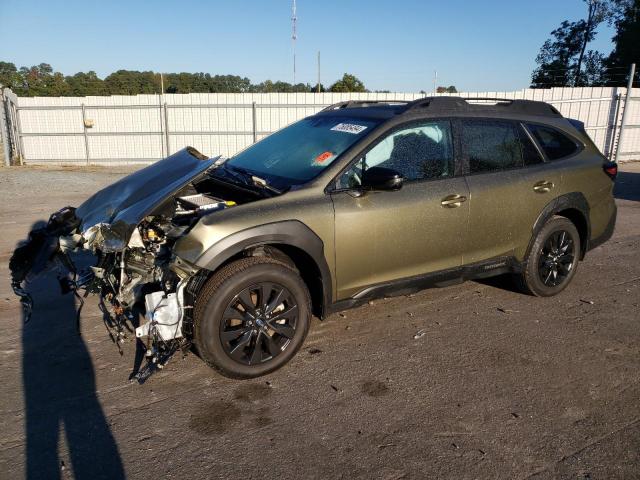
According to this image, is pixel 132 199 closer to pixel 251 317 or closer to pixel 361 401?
pixel 251 317

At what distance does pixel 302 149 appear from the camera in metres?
4.09

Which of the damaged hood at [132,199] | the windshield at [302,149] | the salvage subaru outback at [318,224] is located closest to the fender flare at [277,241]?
the salvage subaru outback at [318,224]

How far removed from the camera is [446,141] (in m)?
4.09

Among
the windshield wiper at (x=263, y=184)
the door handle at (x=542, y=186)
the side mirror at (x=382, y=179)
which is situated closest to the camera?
the side mirror at (x=382, y=179)

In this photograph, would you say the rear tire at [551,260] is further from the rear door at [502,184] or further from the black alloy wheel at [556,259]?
Result: the rear door at [502,184]

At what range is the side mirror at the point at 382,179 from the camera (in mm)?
3479

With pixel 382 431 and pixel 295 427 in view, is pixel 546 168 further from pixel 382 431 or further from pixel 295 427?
pixel 295 427

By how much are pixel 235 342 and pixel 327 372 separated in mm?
692

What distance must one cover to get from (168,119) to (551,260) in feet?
47.8

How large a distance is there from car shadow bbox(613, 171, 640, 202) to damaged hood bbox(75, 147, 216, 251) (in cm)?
1004

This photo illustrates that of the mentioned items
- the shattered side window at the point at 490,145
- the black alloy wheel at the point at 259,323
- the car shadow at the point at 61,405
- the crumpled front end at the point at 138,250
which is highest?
the shattered side window at the point at 490,145

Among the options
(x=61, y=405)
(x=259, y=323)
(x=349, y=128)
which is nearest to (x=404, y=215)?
(x=349, y=128)

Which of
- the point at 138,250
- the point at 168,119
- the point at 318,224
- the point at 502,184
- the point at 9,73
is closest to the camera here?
the point at 138,250

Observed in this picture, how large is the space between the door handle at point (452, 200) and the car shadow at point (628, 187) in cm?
843
